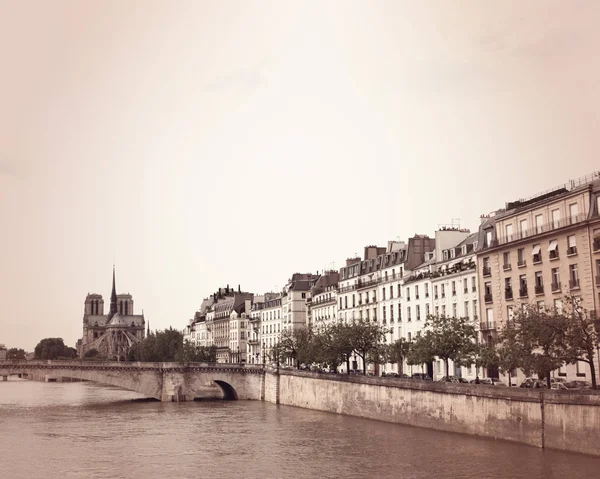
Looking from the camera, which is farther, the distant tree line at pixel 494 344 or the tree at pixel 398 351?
the tree at pixel 398 351

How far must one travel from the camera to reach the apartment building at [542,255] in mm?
52281

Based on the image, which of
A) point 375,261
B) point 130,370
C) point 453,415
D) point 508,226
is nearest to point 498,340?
point 453,415

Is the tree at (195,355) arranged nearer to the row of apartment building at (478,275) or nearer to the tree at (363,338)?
the row of apartment building at (478,275)

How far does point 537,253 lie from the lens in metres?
57.5

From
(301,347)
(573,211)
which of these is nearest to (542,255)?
(573,211)

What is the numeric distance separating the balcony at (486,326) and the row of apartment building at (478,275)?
93 millimetres

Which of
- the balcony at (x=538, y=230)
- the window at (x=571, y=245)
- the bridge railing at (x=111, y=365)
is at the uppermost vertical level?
the balcony at (x=538, y=230)

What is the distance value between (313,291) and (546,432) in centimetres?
7468

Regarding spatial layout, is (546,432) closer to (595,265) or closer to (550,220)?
(595,265)

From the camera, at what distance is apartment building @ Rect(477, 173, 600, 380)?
52.3 meters

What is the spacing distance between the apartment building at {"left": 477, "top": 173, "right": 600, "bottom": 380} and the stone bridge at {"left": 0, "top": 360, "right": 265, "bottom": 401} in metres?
38.1

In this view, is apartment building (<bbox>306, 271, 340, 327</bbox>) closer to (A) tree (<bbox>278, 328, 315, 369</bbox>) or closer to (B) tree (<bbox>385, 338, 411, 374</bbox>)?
(A) tree (<bbox>278, 328, 315, 369</bbox>)

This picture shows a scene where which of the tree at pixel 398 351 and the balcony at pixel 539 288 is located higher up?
the balcony at pixel 539 288

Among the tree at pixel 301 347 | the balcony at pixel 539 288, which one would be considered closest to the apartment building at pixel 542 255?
the balcony at pixel 539 288
